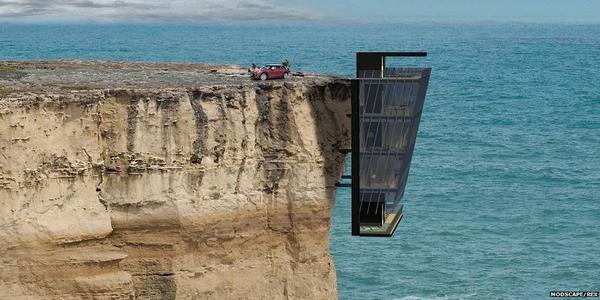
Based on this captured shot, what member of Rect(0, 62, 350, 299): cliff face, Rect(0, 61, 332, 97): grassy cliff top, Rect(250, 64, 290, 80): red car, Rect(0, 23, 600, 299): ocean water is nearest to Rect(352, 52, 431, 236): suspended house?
Rect(0, 62, 350, 299): cliff face

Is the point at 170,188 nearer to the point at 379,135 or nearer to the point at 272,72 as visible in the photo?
the point at 379,135

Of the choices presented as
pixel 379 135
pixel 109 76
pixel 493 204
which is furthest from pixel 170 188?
pixel 493 204

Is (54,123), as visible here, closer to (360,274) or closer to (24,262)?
(24,262)

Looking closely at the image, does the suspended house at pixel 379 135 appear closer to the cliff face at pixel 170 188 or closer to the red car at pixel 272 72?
the cliff face at pixel 170 188

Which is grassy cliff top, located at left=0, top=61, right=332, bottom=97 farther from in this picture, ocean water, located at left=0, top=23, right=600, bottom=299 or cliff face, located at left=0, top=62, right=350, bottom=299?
ocean water, located at left=0, top=23, right=600, bottom=299

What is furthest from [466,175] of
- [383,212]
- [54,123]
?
[54,123]

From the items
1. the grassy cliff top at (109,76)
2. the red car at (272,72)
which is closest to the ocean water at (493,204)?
the grassy cliff top at (109,76)
